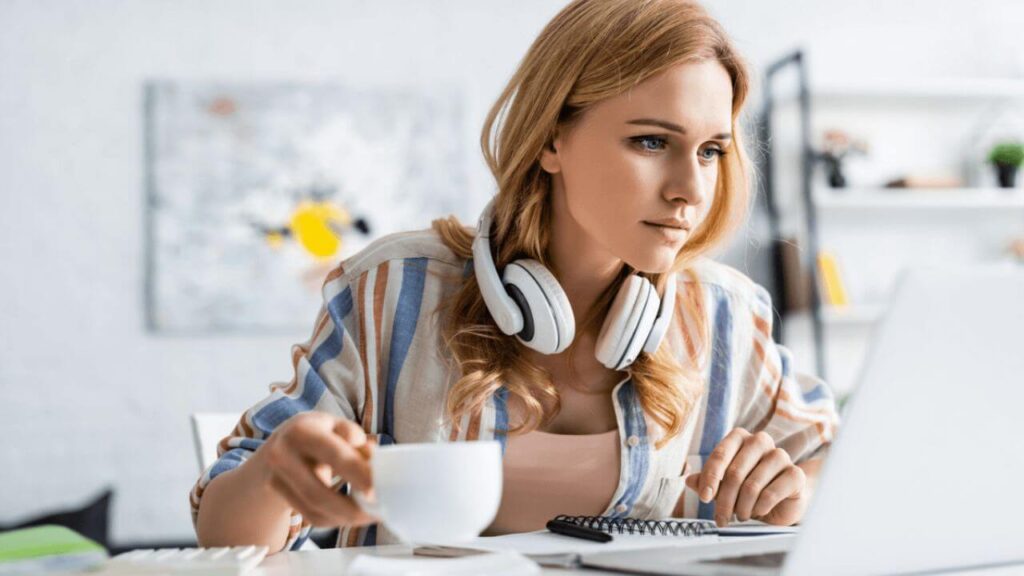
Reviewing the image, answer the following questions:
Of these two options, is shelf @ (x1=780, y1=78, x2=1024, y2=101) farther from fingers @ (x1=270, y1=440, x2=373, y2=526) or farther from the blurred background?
fingers @ (x1=270, y1=440, x2=373, y2=526)

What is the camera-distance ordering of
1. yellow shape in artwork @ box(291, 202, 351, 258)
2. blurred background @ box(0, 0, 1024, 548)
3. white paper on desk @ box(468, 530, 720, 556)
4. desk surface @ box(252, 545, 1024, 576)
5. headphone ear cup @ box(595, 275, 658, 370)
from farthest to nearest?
yellow shape in artwork @ box(291, 202, 351, 258) → blurred background @ box(0, 0, 1024, 548) → headphone ear cup @ box(595, 275, 658, 370) → white paper on desk @ box(468, 530, 720, 556) → desk surface @ box(252, 545, 1024, 576)

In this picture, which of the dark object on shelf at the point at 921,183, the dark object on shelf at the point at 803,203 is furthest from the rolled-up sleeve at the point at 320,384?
the dark object on shelf at the point at 921,183

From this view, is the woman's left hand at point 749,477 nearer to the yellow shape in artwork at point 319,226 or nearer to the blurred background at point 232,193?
the blurred background at point 232,193

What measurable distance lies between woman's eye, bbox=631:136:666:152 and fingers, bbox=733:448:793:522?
0.35 meters

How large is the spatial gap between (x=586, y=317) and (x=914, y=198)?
8.59 ft

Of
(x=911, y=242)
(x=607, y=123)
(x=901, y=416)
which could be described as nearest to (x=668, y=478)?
(x=607, y=123)

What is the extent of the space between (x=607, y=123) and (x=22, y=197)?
265 cm

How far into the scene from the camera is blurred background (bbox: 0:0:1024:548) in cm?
320

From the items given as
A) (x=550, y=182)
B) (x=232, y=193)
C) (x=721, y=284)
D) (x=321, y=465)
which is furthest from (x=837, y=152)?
(x=321, y=465)

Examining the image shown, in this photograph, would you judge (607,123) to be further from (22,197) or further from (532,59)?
(22,197)

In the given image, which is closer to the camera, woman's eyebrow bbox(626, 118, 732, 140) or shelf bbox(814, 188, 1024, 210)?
woman's eyebrow bbox(626, 118, 732, 140)

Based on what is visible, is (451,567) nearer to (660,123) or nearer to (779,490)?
(779,490)

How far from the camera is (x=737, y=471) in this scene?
928 mm

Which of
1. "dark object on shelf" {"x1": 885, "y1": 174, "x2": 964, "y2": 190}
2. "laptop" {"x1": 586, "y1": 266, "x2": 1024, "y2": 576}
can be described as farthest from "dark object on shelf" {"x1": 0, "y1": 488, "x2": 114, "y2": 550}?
"dark object on shelf" {"x1": 885, "y1": 174, "x2": 964, "y2": 190}
